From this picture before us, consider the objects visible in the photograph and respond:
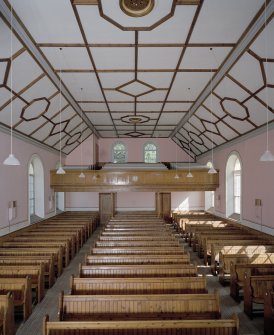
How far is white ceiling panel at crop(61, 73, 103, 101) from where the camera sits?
9.60m

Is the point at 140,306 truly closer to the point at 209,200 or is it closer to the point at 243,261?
the point at 243,261

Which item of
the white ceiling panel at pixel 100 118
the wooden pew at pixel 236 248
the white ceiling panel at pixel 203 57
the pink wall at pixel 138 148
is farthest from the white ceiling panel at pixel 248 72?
the pink wall at pixel 138 148

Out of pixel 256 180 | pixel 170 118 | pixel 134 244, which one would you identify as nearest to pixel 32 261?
pixel 134 244

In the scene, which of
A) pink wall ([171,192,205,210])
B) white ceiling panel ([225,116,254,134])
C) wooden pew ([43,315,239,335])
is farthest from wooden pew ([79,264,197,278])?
pink wall ([171,192,205,210])

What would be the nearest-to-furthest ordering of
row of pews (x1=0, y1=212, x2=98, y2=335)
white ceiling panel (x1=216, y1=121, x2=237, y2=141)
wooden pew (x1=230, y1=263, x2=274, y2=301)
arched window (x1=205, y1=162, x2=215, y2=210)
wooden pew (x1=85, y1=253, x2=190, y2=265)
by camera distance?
row of pews (x1=0, y1=212, x2=98, y2=335) → wooden pew (x1=230, y1=263, x2=274, y2=301) → wooden pew (x1=85, y1=253, x2=190, y2=265) → white ceiling panel (x1=216, y1=121, x2=237, y2=141) → arched window (x1=205, y1=162, x2=215, y2=210)

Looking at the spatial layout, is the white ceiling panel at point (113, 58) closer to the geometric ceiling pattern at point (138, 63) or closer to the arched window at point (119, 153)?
the geometric ceiling pattern at point (138, 63)

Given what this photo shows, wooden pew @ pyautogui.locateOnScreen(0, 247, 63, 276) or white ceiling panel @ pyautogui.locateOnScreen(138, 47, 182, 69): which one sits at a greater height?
white ceiling panel @ pyautogui.locateOnScreen(138, 47, 182, 69)

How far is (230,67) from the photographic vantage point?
840 centimetres

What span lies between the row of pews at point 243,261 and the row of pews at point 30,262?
5.36m

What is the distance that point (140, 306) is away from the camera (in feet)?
18.2

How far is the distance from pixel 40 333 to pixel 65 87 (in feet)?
26.0

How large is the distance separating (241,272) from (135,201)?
15197mm

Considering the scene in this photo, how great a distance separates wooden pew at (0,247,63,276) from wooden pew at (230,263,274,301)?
562cm

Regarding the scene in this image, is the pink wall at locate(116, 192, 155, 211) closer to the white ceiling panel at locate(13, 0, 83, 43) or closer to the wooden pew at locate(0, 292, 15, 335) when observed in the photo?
the white ceiling panel at locate(13, 0, 83, 43)
